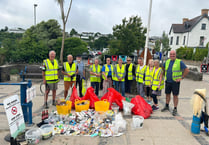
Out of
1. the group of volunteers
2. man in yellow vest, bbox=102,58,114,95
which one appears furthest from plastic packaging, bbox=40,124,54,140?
man in yellow vest, bbox=102,58,114,95

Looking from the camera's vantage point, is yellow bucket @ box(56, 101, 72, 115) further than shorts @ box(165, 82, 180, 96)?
No

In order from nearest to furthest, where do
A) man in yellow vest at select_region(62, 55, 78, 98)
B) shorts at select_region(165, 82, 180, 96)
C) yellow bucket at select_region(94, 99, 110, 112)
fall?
yellow bucket at select_region(94, 99, 110, 112)
shorts at select_region(165, 82, 180, 96)
man in yellow vest at select_region(62, 55, 78, 98)

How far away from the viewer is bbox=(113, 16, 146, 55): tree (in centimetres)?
1223

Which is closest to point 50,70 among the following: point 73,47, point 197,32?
point 73,47

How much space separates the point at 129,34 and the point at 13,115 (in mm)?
10294

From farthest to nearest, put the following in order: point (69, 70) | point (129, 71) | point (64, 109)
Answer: point (129, 71)
point (69, 70)
point (64, 109)

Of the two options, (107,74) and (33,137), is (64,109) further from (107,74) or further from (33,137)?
(107,74)

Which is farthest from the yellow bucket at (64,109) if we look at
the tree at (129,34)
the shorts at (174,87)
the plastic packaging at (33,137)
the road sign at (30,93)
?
the tree at (129,34)

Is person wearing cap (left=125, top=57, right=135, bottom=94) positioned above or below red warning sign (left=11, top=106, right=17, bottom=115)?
above

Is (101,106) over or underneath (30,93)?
underneath

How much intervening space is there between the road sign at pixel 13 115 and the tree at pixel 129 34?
9.81m

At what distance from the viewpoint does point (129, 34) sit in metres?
12.1

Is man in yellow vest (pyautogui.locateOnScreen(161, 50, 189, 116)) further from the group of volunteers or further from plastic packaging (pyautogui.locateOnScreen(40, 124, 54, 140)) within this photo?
plastic packaging (pyautogui.locateOnScreen(40, 124, 54, 140))

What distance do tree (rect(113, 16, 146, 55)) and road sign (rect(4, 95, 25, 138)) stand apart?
981 cm
